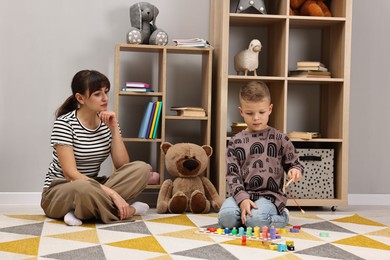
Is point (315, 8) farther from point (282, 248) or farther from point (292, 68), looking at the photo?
point (282, 248)

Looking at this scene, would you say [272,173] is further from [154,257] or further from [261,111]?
[154,257]

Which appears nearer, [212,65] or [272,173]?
[272,173]

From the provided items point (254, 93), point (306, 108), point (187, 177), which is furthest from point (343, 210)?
point (254, 93)

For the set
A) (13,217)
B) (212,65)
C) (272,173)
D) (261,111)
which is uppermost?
(212,65)

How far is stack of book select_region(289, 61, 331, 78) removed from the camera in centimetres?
331

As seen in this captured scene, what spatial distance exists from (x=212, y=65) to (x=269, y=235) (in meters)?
1.53

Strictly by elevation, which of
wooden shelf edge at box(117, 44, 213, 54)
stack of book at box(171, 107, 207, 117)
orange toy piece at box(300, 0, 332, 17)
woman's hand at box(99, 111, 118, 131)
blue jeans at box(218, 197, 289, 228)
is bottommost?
blue jeans at box(218, 197, 289, 228)

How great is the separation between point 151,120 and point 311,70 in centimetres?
96

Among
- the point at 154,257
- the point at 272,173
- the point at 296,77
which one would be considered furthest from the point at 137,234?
the point at 296,77

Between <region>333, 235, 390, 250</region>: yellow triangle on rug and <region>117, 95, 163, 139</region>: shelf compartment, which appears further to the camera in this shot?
<region>117, 95, 163, 139</region>: shelf compartment

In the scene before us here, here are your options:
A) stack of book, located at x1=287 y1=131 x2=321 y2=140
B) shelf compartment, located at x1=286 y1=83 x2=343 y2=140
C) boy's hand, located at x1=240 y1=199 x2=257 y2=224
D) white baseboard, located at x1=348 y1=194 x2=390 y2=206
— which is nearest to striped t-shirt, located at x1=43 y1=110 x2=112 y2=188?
boy's hand, located at x1=240 y1=199 x2=257 y2=224

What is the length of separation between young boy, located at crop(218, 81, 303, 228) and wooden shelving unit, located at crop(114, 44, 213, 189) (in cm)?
81

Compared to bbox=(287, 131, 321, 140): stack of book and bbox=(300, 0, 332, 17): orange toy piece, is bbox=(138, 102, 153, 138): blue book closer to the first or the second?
bbox=(287, 131, 321, 140): stack of book

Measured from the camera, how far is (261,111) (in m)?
2.49
